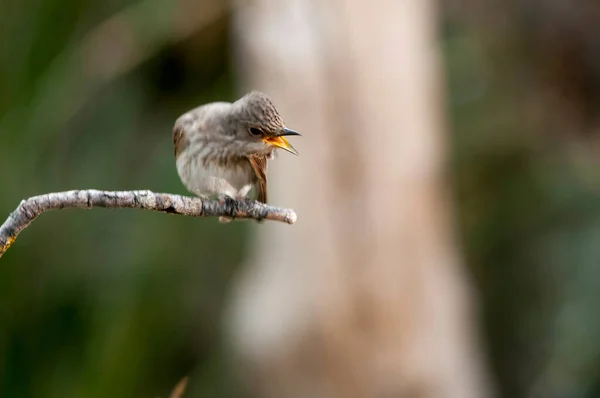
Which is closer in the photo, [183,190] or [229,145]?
[229,145]

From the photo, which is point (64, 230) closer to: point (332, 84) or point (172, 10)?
point (172, 10)

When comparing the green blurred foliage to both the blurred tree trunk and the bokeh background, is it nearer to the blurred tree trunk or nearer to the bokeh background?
the bokeh background

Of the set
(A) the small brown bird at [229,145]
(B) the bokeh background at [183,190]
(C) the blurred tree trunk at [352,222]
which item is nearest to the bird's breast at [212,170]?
(A) the small brown bird at [229,145]

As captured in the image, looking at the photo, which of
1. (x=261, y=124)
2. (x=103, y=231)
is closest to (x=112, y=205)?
(x=261, y=124)

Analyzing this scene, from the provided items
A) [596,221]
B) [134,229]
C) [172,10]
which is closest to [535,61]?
[596,221]

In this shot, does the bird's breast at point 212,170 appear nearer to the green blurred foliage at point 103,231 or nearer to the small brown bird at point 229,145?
the small brown bird at point 229,145

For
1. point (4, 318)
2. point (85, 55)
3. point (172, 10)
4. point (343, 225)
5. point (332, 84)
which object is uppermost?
point (172, 10)

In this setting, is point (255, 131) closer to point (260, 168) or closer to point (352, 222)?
point (260, 168)

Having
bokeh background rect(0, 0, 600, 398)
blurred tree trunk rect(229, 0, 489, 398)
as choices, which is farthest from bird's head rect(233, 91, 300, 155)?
bokeh background rect(0, 0, 600, 398)
